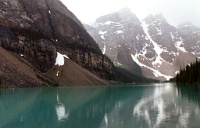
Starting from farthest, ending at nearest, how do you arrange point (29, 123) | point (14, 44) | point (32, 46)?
1. point (32, 46)
2. point (14, 44)
3. point (29, 123)

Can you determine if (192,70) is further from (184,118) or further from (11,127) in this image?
(11,127)

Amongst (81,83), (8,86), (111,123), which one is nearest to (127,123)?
(111,123)

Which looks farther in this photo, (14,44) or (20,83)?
(14,44)

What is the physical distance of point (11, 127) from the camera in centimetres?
3092

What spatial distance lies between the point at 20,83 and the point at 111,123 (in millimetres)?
112415

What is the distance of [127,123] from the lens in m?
32.6

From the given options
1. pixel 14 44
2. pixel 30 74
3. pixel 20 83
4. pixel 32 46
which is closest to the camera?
pixel 20 83

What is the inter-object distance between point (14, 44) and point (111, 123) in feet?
542

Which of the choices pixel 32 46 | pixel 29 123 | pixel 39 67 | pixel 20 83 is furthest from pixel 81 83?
pixel 29 123

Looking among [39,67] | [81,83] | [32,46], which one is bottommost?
[81,83]

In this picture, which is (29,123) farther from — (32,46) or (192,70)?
(32,46)

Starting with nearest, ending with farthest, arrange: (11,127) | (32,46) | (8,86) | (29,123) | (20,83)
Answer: (11,127), (29,123), (8,86), (20,83), (32,46)

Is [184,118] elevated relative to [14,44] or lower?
lower

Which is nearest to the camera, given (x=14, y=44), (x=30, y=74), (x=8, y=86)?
(x=8, y=86)
